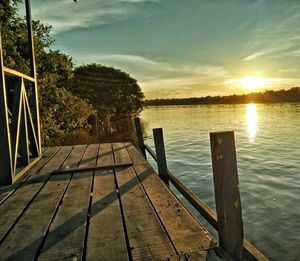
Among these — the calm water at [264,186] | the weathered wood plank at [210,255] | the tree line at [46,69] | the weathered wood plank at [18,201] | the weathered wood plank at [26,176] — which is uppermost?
the tree line at [46,69]

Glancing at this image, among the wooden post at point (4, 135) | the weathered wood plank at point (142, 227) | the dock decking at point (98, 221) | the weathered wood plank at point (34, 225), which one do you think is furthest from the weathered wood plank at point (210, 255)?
the wooden post at point (4, 135)

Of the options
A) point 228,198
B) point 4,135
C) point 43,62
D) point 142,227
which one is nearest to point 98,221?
point 142,227

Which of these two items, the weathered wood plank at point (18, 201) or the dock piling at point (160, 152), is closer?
the weathered wood plank at point (18, 201)

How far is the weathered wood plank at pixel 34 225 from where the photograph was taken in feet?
8.23

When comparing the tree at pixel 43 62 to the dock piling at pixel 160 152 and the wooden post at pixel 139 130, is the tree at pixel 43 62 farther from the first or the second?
the dock piling at pixel 160 152

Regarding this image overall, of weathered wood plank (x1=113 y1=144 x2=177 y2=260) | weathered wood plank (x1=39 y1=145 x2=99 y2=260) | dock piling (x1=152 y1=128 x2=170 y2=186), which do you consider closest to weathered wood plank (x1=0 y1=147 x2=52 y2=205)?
weathered wood plank (x1=39 y1=145 x2=99 y2=260)

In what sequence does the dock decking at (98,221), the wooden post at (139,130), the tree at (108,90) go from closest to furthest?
the dock decking at (98,221)
the wooden post at (139,130)
the tree at (108,90)

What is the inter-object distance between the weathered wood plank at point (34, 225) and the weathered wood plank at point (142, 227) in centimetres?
87

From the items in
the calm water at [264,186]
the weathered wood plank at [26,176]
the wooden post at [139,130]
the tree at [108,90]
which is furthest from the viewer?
the tree at [108,90]

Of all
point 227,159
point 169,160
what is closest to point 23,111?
point 227,159

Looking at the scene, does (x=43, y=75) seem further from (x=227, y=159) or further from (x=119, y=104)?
(x=119, y=104)

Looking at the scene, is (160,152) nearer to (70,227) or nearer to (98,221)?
(98,221)

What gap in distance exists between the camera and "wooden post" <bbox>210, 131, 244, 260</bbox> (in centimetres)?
253

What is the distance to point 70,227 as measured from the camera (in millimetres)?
2951
